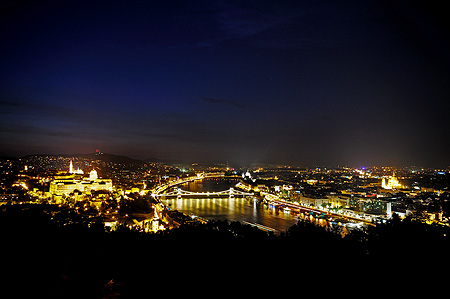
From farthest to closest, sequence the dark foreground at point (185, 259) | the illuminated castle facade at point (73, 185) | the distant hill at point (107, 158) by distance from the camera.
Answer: the distant hill at point (107, 158) → the illuminated castle facade at point (73, 185) → the dark foreground at point (185, 259)

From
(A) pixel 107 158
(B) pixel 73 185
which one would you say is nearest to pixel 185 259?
(B) pixel 73 185

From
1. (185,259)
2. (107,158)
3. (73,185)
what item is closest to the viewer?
(185,259)

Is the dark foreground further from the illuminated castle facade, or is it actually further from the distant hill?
the distant hill

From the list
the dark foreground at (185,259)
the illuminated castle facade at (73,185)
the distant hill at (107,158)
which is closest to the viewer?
the dark foreground at (185,259)

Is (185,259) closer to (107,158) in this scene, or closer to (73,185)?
(73,185)

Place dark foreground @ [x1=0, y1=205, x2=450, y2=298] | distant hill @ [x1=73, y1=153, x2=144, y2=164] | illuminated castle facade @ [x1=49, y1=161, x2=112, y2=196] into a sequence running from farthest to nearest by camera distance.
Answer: distant hill @ [x1=73, y1=153, x2=144, y2=164], illuminated castle facade @ [x1=49, y1=161, x2=112, y2=196], dark foreground @ [x1=0, y1=205, x2=450, y2=298]

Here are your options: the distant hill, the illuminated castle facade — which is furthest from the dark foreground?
the distant hill

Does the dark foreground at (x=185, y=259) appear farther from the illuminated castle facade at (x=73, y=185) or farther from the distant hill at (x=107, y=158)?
the distant hill at (x=107, y=158)

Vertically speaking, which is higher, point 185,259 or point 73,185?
point 185,259

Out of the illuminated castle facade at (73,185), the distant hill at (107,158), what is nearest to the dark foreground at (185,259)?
the illuminated castle facade at (73,185)

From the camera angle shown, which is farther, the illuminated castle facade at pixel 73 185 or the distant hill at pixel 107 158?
the distant hill at pixel 107 158
